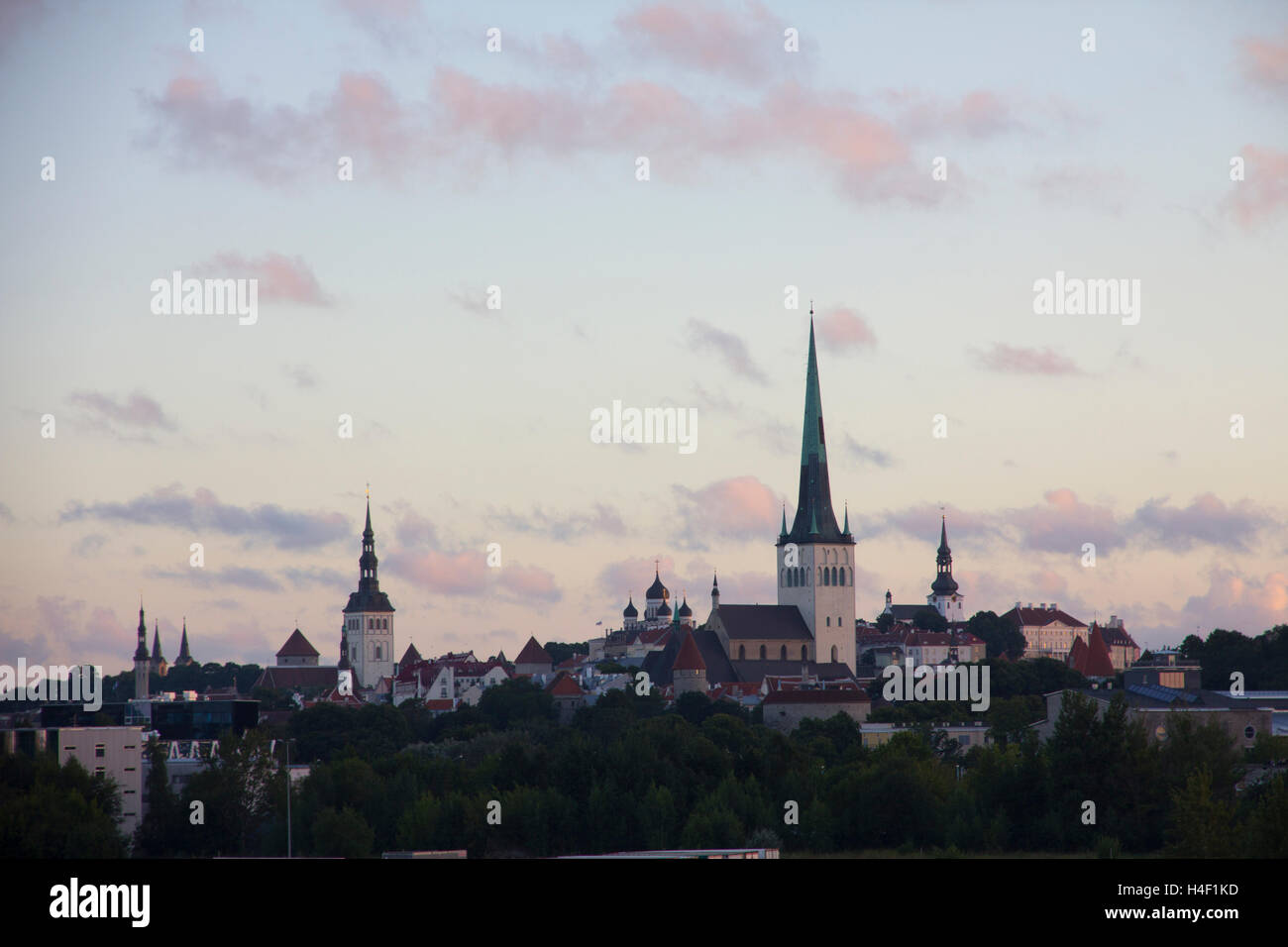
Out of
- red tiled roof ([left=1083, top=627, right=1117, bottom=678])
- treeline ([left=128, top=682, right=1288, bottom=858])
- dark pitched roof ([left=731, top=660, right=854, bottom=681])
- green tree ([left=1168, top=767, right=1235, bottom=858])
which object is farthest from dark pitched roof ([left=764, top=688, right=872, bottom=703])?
green tree ([left=1168, top=767, right=1235, bottom=858])

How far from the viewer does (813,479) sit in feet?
537

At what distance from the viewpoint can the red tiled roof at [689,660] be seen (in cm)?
15138

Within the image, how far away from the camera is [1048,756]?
6103cm

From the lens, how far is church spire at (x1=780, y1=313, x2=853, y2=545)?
536ft

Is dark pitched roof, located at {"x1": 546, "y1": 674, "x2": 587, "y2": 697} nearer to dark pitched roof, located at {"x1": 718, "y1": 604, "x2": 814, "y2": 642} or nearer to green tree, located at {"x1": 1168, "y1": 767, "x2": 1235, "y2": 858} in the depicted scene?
dark pitched roof, located at {"x1": 718, "y1": 604, "x2": 814, "y2": 642}

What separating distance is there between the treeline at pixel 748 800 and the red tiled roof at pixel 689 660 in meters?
68.8

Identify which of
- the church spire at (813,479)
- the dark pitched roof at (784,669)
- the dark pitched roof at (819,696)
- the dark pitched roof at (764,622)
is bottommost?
the dark pitched roof at (819,696)

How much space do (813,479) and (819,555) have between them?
24.2ft

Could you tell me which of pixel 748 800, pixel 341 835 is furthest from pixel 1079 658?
pixel 341 835

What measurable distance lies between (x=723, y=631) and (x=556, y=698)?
25.8 metres

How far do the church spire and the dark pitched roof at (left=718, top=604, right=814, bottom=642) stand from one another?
7305mm

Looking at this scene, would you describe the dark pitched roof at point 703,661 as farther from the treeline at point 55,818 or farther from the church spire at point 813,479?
the treeline at point 55,818

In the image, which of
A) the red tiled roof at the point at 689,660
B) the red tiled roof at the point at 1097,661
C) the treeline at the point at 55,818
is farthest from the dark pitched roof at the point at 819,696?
the treeline at the point at 55,818
